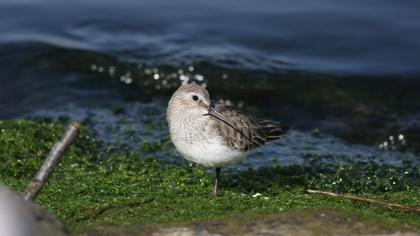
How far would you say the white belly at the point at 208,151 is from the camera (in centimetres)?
737

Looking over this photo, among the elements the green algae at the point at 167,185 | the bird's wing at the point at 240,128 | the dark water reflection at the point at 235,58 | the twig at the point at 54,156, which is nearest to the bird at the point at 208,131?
the bird's wing at the point at 240,128

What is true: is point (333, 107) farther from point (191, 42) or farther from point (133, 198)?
point (133, 198)

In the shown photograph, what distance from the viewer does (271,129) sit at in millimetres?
8336

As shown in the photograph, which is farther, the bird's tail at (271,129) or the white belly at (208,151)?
the bird's tail at (271,129)

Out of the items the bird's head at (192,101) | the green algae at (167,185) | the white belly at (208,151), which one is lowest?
the green algae at (167,185)

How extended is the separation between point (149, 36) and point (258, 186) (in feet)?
22.8

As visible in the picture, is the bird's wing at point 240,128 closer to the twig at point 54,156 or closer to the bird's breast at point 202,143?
the bird's breast at point 202,143

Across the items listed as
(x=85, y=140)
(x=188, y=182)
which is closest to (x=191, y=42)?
(x=85, y=140)

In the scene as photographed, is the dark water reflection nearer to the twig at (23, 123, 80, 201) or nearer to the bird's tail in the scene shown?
the bird's tail

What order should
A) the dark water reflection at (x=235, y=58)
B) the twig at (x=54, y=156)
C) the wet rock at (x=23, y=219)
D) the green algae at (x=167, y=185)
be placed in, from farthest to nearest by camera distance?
the dark water reflection at (x=235, y=58) → the green algae at (x=167, y=185) → the twig at (x=54, y=156) → the wet rock at (x=23, y=219)

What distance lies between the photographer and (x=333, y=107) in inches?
480

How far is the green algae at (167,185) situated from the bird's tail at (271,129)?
50cm

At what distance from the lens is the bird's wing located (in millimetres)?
7605

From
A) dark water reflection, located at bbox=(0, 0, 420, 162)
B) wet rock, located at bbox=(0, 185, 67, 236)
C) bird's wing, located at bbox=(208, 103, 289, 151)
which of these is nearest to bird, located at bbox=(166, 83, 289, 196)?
bird's wing, located at bbox=(208, 103, 289, 151)
